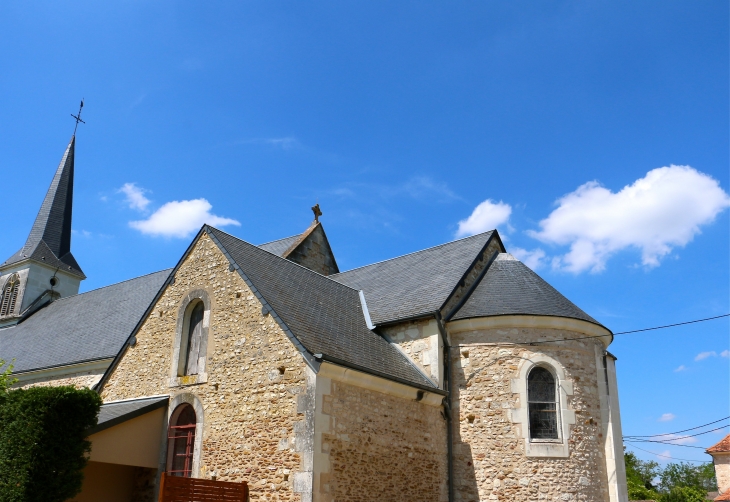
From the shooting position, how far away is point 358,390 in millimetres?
11547

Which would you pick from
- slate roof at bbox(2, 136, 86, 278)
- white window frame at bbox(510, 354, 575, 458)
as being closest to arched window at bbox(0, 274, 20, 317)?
slate roof at bbox(2, 136, 86, 278)

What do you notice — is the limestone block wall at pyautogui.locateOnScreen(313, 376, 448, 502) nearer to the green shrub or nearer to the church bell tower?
the green shrub

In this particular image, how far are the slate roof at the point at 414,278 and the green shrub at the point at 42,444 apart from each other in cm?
680

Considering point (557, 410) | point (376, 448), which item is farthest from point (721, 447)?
point (376, 448)

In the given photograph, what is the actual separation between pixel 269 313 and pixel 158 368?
338 cm

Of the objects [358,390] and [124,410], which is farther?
[124,410]

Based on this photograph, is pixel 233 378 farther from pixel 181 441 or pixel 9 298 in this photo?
pixel 9 298

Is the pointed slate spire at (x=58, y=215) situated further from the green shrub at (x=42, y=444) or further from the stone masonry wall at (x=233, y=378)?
the green shrub at (x=42, y=444)

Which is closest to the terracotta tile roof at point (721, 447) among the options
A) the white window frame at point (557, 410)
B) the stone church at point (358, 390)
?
the stone church at point (358, 390)

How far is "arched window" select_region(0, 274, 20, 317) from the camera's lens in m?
27.4

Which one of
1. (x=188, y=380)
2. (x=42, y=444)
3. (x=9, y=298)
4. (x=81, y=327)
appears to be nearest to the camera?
(x=42, y=444)

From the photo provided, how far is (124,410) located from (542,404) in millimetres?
8589

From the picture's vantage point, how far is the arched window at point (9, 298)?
90.0 ft

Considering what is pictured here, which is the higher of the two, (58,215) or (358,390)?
(58,215)
